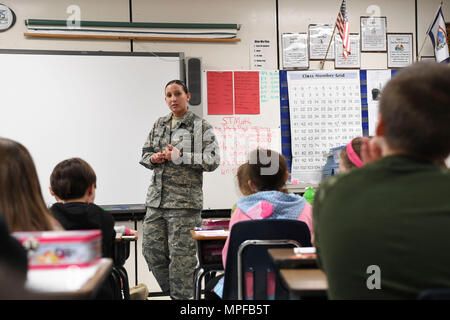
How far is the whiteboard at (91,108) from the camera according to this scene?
3.80 meters

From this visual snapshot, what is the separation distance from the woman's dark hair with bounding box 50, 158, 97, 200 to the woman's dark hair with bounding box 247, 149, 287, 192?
0.77 meters

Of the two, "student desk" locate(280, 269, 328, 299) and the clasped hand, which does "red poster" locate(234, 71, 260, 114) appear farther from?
"student desk" locate(280, 269, 328, 299)

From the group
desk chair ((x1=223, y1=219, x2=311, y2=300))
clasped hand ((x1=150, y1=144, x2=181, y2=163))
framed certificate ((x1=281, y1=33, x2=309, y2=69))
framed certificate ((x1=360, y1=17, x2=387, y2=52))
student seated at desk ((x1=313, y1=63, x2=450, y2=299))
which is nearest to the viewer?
student seated at desk ((x1=313, y1=63, x2=450, y2=299))

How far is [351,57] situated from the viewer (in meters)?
4.29

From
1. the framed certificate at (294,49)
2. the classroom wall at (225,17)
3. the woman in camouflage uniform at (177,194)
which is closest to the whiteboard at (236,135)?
the framed certificate at (294,49)

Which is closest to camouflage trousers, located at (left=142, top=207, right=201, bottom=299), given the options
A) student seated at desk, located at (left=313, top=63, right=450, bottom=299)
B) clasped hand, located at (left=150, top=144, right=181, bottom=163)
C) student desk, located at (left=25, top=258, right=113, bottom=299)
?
clasped hand, located at (left=150, top=144, right=181, bottom=163)

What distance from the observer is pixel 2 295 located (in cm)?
83

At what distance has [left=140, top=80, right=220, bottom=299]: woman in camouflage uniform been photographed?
3082 millimetres

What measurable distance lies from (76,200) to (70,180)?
96mm

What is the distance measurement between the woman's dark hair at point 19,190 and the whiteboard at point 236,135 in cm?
297

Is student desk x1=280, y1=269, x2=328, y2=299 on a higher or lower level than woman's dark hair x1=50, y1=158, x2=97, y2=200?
lower

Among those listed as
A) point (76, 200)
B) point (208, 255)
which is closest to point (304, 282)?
point (76, 200)

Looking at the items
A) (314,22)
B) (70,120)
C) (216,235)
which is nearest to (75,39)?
(70,120)
